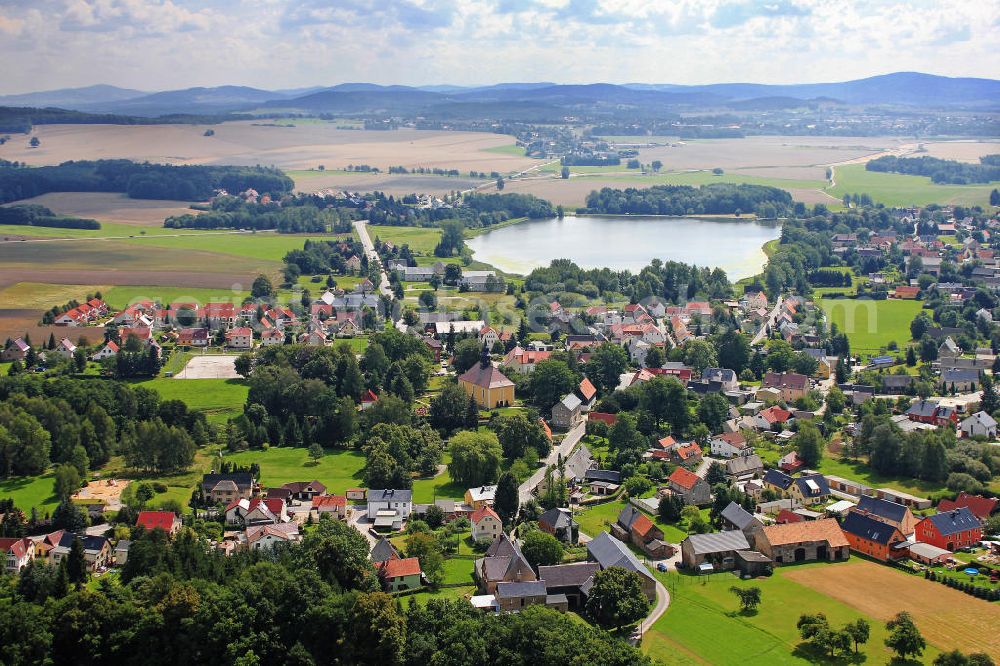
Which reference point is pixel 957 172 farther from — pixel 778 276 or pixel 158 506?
pixel 158 506

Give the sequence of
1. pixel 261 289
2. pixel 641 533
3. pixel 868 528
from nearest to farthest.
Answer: pixel 868 528, pixel 641 533, pixel 261 289

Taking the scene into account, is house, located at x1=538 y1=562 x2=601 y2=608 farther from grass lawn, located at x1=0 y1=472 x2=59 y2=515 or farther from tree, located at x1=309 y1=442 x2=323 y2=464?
grass lawn, located at x1=0 y1=472 x2=59 y2=515

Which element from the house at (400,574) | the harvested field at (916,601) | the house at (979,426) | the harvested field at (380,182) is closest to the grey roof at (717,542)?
the harvested field at (916,601)

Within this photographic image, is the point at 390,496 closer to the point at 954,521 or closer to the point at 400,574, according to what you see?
the point at 400,574

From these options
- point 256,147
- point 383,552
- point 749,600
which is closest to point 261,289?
point 383,552

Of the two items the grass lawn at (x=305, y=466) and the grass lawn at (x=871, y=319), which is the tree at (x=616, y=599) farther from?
the grass lawn at (x=871, y=319)
